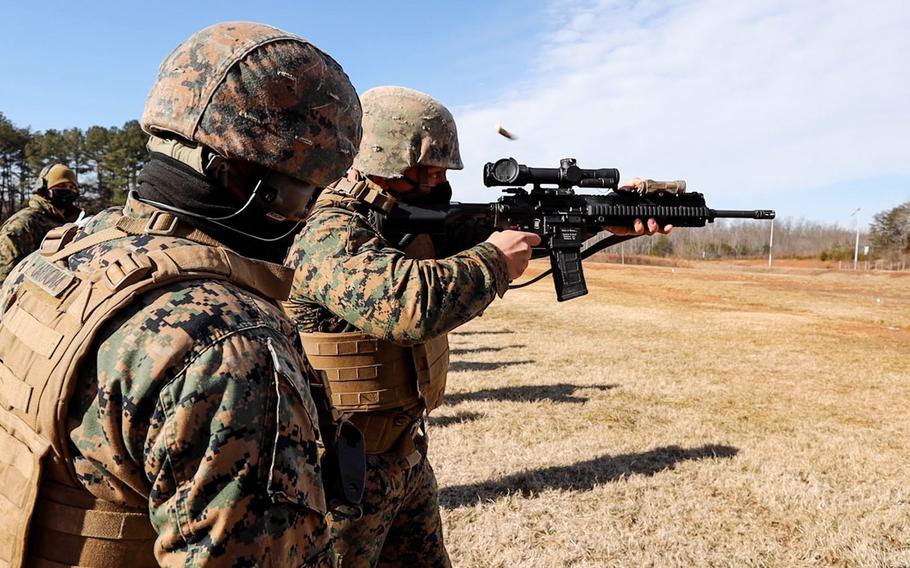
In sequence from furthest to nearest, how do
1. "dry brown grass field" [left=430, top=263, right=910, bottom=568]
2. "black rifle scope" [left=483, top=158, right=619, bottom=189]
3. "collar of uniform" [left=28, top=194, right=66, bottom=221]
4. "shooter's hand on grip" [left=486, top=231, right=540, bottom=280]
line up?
"collar of uniform" [left=28, top=194, right=66, bottom=221]
"dry brown grass field" [left=430, top=263, right=910, bottom=568]
"black rifle scope" [left=483, top=158, right=619, bottom=189]
"shooter's hand on grip" [left=486, top=231, right=540, bottom=280]

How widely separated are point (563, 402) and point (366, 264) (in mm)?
6060

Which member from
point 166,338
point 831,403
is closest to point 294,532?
point 166,338

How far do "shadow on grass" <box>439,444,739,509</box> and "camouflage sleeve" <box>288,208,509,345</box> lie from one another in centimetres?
299

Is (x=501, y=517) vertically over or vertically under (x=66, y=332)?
under

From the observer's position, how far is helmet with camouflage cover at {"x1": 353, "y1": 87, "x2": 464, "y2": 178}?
2779 millimetres

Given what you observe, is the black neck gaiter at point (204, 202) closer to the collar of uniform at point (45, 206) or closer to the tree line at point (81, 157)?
the collar of uniform at point (45, 206)

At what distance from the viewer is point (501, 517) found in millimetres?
4621

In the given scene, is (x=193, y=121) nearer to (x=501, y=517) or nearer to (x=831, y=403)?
(x=501, y=517)

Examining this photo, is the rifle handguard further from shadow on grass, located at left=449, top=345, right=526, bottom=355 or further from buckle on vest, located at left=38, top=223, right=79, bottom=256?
shadow on grass, located at left=449, top=345, right=526, bottom=355

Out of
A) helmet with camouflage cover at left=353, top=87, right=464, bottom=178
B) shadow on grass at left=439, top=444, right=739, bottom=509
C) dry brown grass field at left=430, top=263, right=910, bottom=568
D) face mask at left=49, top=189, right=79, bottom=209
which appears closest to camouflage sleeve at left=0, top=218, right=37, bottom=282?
Answer: face mask at left=49, top=189, right=79, bottom=209

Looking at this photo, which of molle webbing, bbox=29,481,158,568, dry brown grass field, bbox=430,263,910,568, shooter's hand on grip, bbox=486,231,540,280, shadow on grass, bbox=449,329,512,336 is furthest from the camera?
shadow on grass, bbox=449,329,512,336

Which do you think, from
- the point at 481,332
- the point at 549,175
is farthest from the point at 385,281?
the point at 481,332

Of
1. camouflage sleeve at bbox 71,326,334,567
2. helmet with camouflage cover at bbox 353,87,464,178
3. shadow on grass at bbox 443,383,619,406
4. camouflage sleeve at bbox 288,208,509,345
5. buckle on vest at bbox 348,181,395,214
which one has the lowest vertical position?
shadow on grass at bbox 443,383,619,406

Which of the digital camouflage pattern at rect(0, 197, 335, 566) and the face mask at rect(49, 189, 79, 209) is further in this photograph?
the face mask at rect(49, 189, 79, 209)
